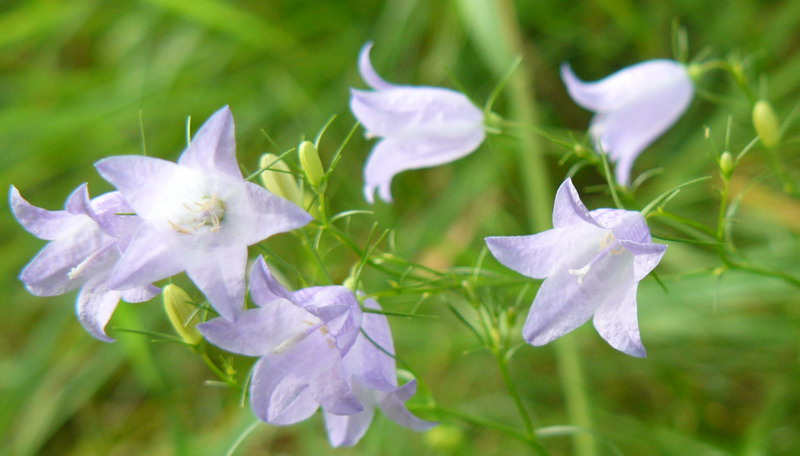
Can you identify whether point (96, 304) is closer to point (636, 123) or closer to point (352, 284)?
point (352, 284)

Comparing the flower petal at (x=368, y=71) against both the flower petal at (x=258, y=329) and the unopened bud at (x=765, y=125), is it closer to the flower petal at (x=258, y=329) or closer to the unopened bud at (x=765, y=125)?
the flower petal at (x=258, y=329)

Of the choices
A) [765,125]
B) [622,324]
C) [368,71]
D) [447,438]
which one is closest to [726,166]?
[765,125]

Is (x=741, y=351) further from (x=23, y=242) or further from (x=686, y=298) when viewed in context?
(x=23, y=242)

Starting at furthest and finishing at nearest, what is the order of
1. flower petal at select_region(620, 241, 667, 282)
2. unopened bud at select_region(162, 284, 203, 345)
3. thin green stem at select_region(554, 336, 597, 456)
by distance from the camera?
thin green stem at select_region(554, 336, 597, 456), unopened bud at select_region(162, 284, 203, 345), flower petal at select_region(620, 241, 667, 282)

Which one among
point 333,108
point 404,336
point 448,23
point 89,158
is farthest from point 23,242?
point 448,23

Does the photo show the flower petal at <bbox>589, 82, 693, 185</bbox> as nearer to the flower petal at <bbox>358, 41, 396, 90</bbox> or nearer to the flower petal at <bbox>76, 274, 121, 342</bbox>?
the flower petal at <bbox>358, 41, 396, 90</bbox>

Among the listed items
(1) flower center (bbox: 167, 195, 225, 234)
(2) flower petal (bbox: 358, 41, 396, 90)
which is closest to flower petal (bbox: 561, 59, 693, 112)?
(2) flower petal (bbox: 358, 41, 396, 90)
